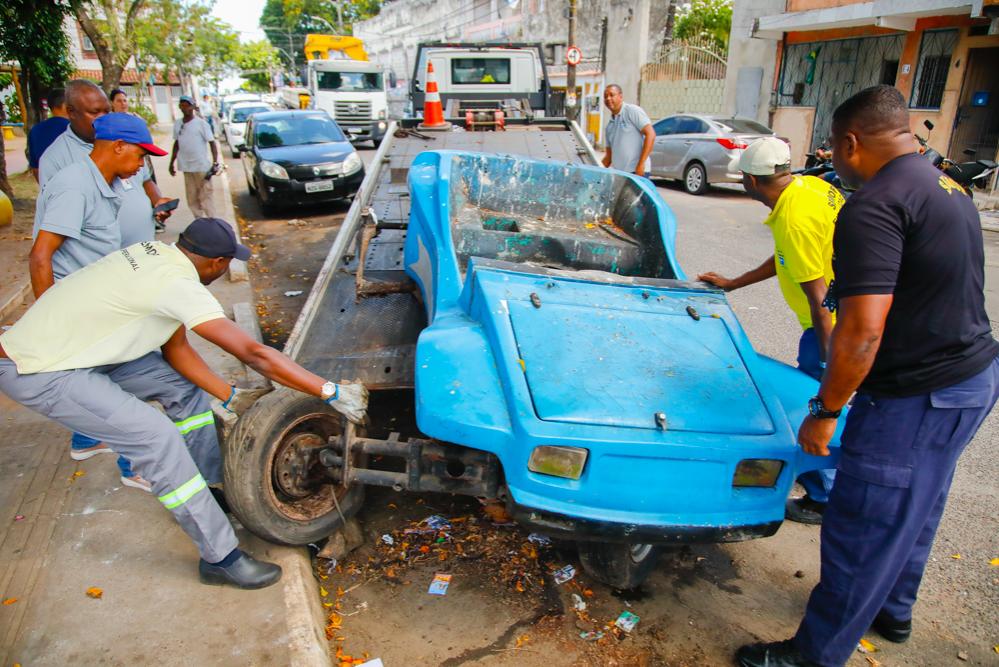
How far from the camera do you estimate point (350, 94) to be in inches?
794

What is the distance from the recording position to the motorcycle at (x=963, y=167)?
474cm

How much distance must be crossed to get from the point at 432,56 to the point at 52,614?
34.0 feet

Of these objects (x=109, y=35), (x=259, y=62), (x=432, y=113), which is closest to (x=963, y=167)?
(x=432, y=113)

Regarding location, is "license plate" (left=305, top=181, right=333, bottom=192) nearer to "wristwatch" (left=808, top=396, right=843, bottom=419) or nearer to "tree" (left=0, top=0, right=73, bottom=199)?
"tree" (left=0, top=0, right=73, bottom=199)

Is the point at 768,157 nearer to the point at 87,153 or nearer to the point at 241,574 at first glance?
the point at 241,574

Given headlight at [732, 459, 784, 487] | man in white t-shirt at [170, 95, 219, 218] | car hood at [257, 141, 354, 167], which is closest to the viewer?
headlight at [732, 459, 784, 487]

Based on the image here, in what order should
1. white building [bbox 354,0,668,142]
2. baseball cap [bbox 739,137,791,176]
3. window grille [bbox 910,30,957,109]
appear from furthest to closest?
white building [bbox 354,0,668,142] < window grille [bbox 910,30,957,109] < baseball cap [bbox 739,137,791,176]

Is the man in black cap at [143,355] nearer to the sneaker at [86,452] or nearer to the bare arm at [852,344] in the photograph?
the sneaker at [86,452]

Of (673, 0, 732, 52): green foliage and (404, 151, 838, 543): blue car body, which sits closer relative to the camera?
(404, 151, 838, 543): blue car body

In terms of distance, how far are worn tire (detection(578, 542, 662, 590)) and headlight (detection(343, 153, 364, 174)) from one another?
332 inches

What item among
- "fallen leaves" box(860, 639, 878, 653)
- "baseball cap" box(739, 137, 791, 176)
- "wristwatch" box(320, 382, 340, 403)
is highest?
"baseball cap" box(739, 137, 791, 176)

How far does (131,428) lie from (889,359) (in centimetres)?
263

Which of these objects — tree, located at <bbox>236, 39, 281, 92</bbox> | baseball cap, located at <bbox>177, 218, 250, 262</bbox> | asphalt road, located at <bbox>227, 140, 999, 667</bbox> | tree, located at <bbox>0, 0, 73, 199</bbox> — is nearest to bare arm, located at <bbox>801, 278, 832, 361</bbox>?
asphalt road, located at <bbox>227, 140, 999, 667</bbox>

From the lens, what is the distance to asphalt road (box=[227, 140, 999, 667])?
8.37 feet
